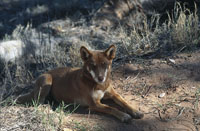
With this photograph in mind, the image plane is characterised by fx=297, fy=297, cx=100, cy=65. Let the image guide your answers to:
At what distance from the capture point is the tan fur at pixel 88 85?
5.56m

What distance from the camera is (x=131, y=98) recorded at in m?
6.20

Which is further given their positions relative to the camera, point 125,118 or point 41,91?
point 41,91

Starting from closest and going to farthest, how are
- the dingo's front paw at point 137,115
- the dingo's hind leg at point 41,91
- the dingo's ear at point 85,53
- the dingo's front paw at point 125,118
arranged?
the dingo's front paw at point 125,118, the dingo's front paw at point 137,115, the dingo's ear at point 85,53, the dingo's hind leg at point 41,91

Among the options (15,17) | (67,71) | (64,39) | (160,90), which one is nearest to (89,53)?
(67,71)

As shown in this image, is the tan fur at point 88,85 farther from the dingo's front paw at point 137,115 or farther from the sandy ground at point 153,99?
the sandy ground at point 153,99

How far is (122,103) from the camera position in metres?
5.82

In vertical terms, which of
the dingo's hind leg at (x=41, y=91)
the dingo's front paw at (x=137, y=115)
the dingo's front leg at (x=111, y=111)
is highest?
the dingo's hind leg at (x=41, y=91)

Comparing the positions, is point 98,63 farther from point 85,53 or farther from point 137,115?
point 137,115

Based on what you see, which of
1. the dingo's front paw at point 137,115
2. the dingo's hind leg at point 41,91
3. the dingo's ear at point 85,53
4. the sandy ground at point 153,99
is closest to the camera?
the sandy ground at point 153,99

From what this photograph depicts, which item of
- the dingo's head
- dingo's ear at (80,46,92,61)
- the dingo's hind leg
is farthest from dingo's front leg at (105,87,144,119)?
the dingo's hind leg

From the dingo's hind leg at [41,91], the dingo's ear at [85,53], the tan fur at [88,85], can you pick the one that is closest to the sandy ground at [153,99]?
the tan fur at [88,85]

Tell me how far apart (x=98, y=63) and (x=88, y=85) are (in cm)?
55

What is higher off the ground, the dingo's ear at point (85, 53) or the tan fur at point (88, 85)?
the dingo's ear at point (85, 53)

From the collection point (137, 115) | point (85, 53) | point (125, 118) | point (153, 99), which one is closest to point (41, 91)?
A: point (85, 53)
